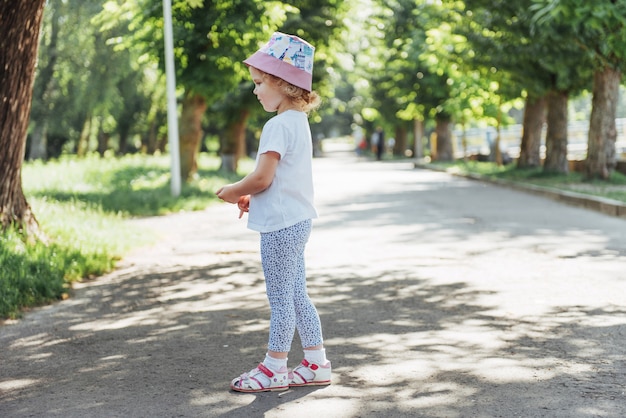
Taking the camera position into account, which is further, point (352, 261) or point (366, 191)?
point (366, 191)

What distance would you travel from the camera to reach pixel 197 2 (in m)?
13.9

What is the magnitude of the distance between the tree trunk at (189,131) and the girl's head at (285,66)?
19578 mm

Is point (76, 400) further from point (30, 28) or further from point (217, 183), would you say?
point (217, 183)

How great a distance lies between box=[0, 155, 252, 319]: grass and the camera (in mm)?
8242

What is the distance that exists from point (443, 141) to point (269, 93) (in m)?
42.3

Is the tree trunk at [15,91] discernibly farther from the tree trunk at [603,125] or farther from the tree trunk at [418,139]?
the tree trunk at [418,139]

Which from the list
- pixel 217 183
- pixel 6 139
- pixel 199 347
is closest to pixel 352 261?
pixel 6 139

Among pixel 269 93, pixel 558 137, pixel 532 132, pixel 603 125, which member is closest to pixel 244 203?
pixel 269 93

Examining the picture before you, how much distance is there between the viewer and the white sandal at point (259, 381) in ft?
16.4

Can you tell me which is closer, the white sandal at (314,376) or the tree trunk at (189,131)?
the white sandal at (314,376)

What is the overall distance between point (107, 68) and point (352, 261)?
27428 mm

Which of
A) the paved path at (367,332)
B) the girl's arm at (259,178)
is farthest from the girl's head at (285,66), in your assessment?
the paved path at (367,332)

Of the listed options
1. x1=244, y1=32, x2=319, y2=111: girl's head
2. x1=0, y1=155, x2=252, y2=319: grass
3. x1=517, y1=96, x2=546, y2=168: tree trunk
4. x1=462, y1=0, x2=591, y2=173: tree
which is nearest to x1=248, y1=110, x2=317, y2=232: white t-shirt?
x1=244, y1=32, x2=319, y2=111: girl's head

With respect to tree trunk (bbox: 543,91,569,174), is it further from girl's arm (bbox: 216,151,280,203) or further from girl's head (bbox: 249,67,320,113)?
girl's arm (bbox: 216,151,280,203)
